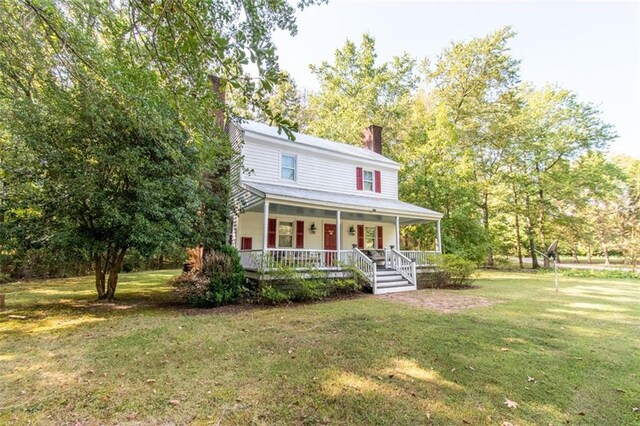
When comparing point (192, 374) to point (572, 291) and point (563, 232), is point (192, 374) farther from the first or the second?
point (563, 232)

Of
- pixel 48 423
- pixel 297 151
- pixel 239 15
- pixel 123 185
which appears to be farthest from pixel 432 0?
pixel 48 423

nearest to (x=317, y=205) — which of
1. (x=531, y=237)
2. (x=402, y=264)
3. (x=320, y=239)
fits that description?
(x=320, y=239)

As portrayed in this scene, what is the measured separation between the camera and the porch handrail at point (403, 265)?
11.5m

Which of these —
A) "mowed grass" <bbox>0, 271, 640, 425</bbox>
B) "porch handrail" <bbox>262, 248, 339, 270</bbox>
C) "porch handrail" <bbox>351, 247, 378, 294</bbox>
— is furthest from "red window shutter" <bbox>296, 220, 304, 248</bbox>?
"mowed grass" <bbox>0, 271, 640, 425</bbox>

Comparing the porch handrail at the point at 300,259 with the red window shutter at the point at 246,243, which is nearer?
the porch handrail at the point at 300,259

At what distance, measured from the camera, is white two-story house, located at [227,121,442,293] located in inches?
402

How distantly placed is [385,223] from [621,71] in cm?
Answer: 1306

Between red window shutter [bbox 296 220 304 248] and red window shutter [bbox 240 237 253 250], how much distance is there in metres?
2.12

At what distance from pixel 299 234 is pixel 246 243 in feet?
7.92

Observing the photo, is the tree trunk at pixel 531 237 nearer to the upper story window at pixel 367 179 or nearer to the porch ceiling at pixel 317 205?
the porch ceiling at pixel 317 205

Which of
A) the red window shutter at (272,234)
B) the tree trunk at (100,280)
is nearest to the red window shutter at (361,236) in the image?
the red window shutter at (272,234)

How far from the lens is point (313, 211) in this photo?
1188 centimetres

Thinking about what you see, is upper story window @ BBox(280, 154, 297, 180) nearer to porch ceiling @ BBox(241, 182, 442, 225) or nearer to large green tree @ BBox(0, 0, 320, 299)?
porch ceiling @ BBox(241, 182, 442, 225)

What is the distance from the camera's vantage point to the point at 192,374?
3.72m
